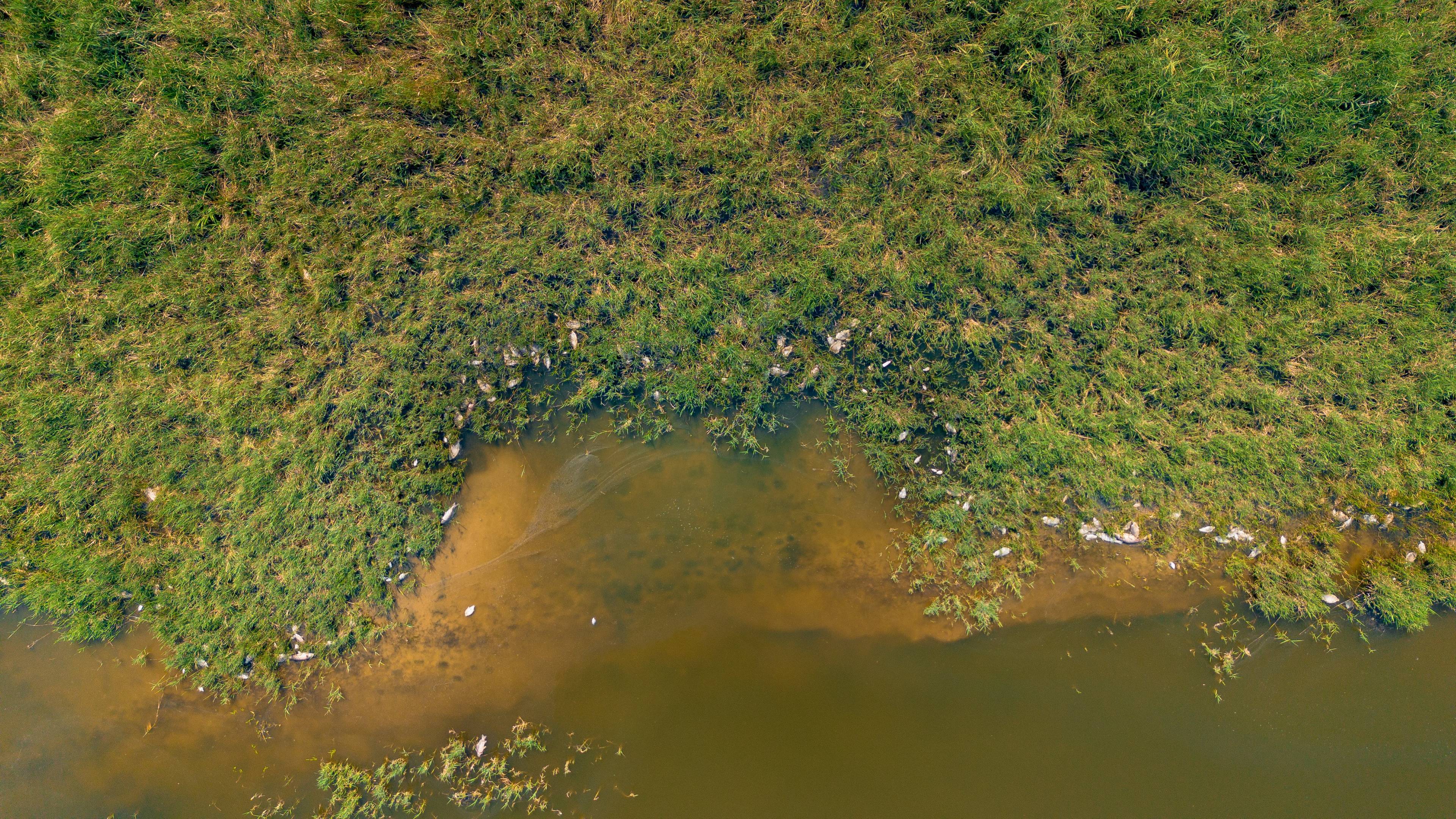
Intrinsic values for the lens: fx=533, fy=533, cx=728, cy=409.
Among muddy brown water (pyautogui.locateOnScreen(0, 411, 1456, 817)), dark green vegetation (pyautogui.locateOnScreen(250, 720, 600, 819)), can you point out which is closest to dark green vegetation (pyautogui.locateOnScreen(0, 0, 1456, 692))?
muddy brown water (pyautogui.locateOnScreen(0, 411, 1456, 817))

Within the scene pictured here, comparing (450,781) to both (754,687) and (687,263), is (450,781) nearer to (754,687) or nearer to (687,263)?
(754,687)

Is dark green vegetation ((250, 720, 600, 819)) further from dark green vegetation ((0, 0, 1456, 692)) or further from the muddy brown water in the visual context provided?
dark green vegetation ((0, 0, 1456, 692))

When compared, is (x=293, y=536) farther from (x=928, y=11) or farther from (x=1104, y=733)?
(x=1104, y=733)

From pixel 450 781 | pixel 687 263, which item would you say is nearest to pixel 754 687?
pixel 450 781

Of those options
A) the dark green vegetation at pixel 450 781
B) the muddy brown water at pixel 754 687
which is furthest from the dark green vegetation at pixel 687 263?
the dark green vegetation at pixel 450 781

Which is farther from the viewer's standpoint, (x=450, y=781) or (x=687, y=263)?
(x=450, y=781)

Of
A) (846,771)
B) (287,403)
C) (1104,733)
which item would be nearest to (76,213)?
(287,403)

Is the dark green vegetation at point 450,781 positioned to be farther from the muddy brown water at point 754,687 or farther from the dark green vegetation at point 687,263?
the dark green vegetation at point 687,263
